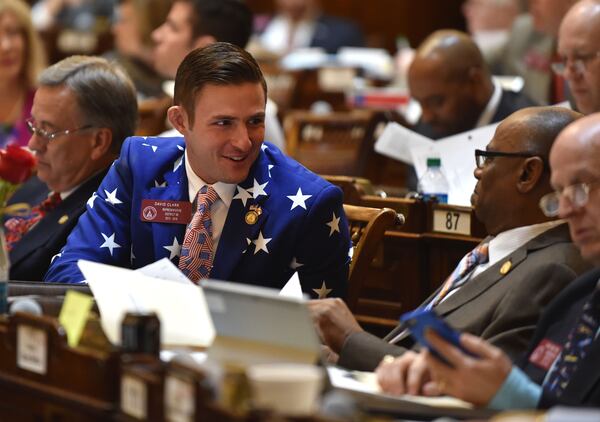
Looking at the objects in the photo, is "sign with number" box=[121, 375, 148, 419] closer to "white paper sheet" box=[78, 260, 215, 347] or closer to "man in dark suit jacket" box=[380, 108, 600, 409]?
"white paper sheet" box=[78, 260, 215, 347]

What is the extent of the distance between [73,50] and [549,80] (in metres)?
4.53

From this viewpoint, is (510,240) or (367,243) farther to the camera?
(367,243)

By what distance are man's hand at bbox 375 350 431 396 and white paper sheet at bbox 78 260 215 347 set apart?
0.41 meters

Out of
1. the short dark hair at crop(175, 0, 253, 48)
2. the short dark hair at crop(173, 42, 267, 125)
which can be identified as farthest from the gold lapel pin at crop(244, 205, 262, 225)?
the short dark hair at crop(175, 0, 253, 48)

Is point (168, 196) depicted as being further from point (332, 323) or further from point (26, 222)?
point (26, 222)

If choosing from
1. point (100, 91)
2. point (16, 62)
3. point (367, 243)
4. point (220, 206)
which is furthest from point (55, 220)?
point (16, 62)

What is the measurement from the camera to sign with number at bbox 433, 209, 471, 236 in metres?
3.95

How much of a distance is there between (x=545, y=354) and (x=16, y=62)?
4.64 m

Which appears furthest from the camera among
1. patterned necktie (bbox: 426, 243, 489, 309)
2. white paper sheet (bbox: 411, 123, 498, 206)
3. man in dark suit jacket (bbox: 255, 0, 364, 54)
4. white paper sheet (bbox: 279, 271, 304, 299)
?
man in dark suit jacket (bbox: 255, 0, 364, 54)

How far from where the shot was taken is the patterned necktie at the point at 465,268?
3.13m

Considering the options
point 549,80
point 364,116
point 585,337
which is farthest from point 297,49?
point 585,337

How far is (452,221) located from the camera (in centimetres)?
400

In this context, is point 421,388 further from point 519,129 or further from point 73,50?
point 73,50

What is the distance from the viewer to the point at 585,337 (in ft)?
8.08
